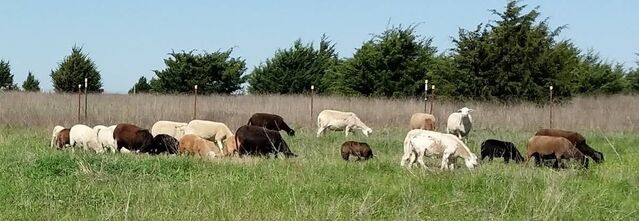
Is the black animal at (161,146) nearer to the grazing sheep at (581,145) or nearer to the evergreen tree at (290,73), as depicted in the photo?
the grazing sheep at (581,145)

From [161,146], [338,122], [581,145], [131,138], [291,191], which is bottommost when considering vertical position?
[291,191]

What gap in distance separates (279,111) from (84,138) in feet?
37.6

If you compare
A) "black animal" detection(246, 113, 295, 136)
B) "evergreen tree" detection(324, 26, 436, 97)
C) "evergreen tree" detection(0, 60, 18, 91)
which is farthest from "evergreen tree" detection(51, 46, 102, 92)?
"black animal" detection(246, 113, 295, 136)

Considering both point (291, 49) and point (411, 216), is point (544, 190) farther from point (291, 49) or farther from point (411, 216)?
point (291, 49)

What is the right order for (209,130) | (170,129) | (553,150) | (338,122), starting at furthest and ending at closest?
(338,122), (170,129), (209,130), (553,150)

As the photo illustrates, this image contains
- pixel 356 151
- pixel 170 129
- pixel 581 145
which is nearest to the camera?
pixel 356 151

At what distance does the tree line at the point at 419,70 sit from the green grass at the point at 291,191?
1919 cm

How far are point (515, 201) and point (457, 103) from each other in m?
21.8

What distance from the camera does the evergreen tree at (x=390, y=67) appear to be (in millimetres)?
35406

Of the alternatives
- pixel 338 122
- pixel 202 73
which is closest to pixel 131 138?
pixel 338 122

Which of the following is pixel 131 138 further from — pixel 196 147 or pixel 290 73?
pixel 290 73

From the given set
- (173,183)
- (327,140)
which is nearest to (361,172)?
(173,183)

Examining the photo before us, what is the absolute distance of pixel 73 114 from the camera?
2284 centimetres

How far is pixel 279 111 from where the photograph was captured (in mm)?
25766
